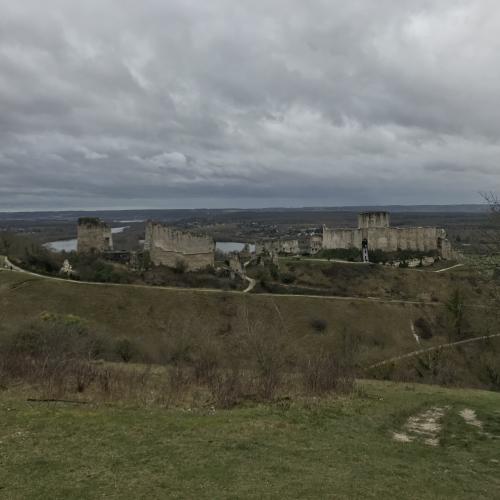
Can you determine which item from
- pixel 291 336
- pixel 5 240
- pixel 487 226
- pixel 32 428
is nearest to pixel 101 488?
pixel 32 428

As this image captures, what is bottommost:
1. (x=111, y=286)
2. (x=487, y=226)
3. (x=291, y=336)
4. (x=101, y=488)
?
(x=291, y=336)

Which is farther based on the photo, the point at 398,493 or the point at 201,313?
the point at 201,313

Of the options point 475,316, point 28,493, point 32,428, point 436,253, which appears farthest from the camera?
point 436,253

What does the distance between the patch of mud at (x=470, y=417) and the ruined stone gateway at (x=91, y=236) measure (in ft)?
173

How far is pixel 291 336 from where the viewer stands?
41.0 metres

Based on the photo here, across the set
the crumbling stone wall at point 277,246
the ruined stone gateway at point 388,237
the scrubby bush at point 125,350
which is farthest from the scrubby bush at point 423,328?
the crumbling stone wall at point 277,246

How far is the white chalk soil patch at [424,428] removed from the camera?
1173 cm

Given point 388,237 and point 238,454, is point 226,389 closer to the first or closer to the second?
point 238,454

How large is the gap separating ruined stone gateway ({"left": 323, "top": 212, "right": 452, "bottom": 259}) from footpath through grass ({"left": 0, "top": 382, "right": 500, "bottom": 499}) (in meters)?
64.7

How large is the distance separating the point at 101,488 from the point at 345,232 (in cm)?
7319

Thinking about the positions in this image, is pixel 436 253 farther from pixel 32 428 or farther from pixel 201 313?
pixel 32 428

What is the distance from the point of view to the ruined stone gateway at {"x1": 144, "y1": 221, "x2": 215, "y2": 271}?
59.8 meters

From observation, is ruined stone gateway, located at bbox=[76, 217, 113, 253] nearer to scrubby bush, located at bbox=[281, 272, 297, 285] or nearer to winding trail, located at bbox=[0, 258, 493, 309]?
winding trail, located at bbox=[0, 258, 493, 309]

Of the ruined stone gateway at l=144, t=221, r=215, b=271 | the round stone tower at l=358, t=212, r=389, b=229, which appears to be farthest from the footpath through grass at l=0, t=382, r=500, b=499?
the round stone tower at l=358, t=212, r=389, b=229
